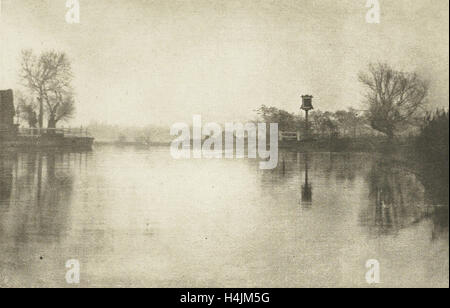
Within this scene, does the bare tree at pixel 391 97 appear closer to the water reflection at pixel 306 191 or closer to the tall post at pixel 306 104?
the tall post at pixel 306 104

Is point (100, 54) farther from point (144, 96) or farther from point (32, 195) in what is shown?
point (32, 195)

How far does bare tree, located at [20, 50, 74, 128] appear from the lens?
832 cm

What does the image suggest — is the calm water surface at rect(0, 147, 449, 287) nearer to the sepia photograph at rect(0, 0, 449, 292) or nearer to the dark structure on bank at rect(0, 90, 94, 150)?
the sepia photograph at rect(0, 0, 449, 292)

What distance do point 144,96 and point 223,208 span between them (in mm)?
3189

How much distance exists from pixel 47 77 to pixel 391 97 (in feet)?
25.2

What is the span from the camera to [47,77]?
29.0 ft

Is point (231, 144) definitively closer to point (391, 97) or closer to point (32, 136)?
point (391, 97)

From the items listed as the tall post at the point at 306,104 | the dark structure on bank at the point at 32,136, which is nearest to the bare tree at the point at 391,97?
the tall post at the point at 306,104

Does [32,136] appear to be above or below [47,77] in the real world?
below

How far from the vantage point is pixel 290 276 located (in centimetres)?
578

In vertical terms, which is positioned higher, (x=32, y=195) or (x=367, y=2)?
(x=367, y=2)

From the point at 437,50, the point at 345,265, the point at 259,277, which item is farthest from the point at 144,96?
the point at 437,50

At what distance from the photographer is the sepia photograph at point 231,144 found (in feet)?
19.7

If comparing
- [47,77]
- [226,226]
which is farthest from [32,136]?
[226,226]
